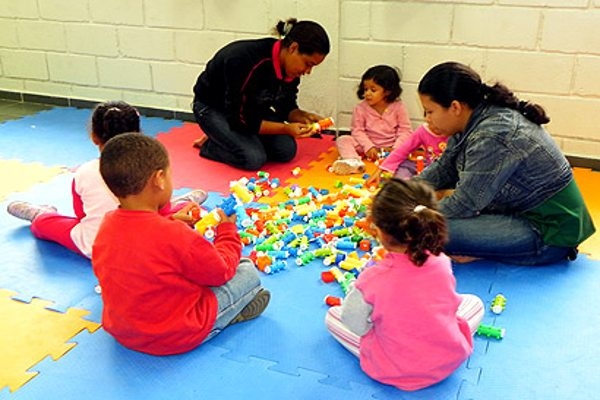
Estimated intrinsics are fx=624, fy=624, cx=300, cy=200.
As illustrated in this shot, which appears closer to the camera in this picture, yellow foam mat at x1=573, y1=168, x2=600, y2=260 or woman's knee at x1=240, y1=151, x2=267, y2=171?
yellow foam mat at x1=573, y1=168, x2=600, y2=260

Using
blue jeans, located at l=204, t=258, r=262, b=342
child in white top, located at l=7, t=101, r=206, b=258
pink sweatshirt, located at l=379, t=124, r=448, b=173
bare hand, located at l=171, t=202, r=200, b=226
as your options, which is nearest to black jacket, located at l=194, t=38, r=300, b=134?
pink sweatshirt, located at l=379, t=124, r=448, b=173

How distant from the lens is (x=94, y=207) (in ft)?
9.67

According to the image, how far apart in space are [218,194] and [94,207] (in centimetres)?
99

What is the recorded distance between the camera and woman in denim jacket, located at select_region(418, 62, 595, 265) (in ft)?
8.99

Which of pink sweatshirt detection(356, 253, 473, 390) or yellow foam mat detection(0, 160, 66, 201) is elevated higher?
pink sweatshirt detection(356, 253, 473, 390)

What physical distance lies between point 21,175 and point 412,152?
2.53 m

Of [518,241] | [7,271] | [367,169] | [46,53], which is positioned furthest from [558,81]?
[46,53]

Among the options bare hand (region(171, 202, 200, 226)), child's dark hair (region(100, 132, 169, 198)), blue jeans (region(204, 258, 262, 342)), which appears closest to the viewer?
child's dark hair (region(100, 132, 169, 198))

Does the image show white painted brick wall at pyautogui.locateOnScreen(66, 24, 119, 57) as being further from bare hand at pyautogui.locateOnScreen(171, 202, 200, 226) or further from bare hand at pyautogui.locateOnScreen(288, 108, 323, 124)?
bare hand at pyautogui.locateOnScreen(171, 202, 200, 226)

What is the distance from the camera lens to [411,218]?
1940mm

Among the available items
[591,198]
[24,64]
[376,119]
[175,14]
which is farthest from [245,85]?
[24,64]

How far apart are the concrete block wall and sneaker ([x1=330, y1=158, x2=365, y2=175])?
690mm

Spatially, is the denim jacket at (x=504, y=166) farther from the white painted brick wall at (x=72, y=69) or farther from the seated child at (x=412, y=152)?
the white painted brick wall at (x=72, y=69)

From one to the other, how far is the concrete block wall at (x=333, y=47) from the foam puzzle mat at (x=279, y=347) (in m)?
1.43
